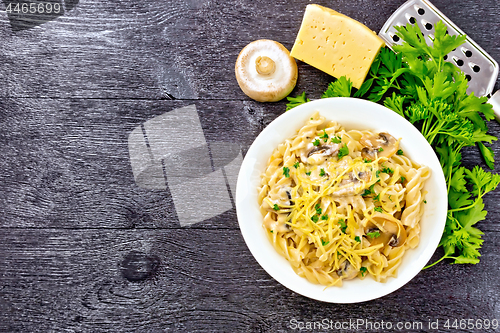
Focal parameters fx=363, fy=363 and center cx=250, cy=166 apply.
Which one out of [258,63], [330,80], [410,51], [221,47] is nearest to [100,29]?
[221,47]

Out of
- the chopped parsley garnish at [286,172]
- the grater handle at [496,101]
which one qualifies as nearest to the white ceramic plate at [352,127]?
the chopped parsley garnish at [286,172]

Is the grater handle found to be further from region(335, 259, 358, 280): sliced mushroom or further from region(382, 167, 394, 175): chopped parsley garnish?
region(335, 259, 358, 280): sliced mushroom

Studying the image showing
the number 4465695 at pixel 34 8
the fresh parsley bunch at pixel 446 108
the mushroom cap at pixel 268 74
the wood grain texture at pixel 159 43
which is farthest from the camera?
the number 4465695 at pixel 34 8

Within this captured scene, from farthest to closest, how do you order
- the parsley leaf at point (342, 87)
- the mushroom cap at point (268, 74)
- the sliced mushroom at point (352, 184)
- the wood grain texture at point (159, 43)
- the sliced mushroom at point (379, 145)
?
the wood grain texture at point (159, 43), the mushroom cap at point (268, 74), the parsley leaf at point (342, 87), the sliced mushroom at point (379, 145), the sliced mushroom at point (352, 184)

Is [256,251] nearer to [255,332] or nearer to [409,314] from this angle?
[255,332]

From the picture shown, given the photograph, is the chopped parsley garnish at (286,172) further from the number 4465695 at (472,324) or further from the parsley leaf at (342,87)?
the number 4465695 at (472,324)

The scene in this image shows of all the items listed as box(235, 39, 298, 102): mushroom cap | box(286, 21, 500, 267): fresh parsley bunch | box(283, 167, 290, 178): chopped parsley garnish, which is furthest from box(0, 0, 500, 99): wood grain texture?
box(283, 167, 290, 178): chopped parsley garnish

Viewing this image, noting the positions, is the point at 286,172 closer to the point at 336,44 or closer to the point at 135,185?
the point at 336,44
